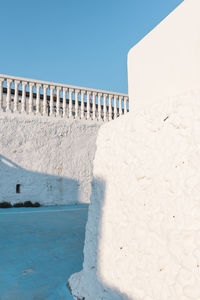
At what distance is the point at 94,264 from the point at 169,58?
66.8 inches

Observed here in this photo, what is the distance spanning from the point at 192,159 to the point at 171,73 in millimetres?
912

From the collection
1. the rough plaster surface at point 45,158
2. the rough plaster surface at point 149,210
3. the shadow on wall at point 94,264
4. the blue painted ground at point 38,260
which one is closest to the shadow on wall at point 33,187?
the rough plaster surface at point 45,158

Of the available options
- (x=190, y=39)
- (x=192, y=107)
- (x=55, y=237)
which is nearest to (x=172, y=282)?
(x=192, y=107)

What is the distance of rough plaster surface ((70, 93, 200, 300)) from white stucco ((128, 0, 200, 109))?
0.31m

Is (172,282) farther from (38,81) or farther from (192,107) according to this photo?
(38,81)

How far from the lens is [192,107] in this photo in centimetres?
128

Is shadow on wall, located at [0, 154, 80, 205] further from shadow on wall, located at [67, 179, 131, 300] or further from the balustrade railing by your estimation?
shadow on wall, located at [67, 179, 131, 300]

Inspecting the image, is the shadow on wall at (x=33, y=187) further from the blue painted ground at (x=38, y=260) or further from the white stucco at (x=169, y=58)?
the white stucco at (x=169, y=58)

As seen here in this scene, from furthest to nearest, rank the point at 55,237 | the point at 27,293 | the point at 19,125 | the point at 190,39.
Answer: the point at 19,125 < the point at 55,237 < the point at 27,293 < the point at 190,39

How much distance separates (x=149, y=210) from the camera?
4.50 feet

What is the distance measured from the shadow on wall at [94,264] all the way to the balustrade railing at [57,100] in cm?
754

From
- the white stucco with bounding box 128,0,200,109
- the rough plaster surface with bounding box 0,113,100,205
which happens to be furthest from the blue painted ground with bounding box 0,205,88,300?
the rough plaster surface with bounding box 0,113,100,205

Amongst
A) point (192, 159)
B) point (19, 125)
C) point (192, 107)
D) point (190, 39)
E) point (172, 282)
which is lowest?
point (172, 282)

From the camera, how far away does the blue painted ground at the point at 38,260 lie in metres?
2.00
